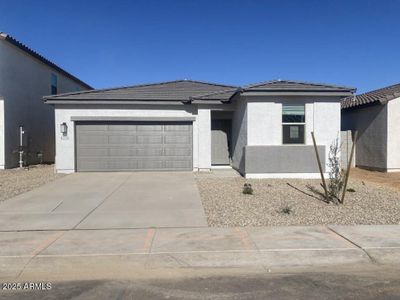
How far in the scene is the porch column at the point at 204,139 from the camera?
17359 mm

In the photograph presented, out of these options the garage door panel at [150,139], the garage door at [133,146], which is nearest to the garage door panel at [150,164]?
the garage door at [133,146]

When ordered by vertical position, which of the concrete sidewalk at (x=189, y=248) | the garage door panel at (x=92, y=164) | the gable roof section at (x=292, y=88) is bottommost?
the concrete sidewalk at (x=189, y=248)

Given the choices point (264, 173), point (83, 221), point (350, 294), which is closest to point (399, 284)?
point (350, 294)

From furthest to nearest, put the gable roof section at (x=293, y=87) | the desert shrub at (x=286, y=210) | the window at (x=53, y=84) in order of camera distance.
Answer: the window at (x=53, y=84)
the gable roof section at (x=293, y=87)
the desert shrub at (x=286, y=210)

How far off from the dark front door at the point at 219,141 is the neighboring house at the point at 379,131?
21.0 ft

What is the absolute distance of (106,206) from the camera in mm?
9562

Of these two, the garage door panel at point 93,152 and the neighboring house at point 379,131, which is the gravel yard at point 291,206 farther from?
the garage door panel at point 93,152

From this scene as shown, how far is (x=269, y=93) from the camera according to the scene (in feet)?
47.3

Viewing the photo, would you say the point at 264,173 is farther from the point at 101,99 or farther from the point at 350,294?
the point at 350,294

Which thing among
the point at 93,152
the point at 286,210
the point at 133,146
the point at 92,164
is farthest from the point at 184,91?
the point at 286,210

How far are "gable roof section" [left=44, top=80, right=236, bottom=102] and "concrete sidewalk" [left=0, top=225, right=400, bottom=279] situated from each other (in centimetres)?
1099

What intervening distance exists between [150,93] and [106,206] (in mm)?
9491

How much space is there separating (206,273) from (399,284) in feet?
7.92

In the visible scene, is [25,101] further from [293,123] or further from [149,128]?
[293,123]
